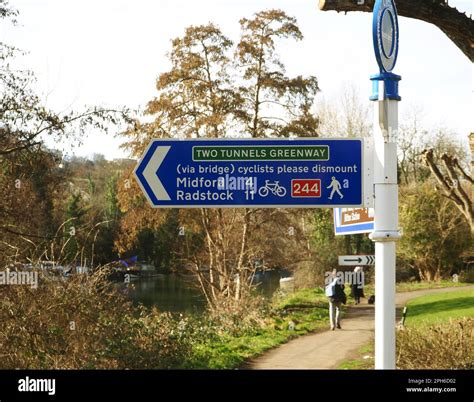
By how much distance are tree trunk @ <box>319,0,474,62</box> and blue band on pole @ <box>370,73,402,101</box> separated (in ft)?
15.3

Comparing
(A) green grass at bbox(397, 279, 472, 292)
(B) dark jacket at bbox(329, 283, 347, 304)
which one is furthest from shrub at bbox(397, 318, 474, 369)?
(A) green grass at bbox(397, 279, 472, 292)

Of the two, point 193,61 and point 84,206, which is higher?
point 193,61

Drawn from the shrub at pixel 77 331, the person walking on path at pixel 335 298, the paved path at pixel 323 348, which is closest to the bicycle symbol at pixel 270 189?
the shrub at pixel 77 331

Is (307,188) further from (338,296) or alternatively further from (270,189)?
(338,296)

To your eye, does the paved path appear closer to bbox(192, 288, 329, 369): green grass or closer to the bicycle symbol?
bbox(192, 288, 329, 369): green grass

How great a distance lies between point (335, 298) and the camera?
528 inches

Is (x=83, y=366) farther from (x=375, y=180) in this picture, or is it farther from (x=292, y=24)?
(x=292, y=24)

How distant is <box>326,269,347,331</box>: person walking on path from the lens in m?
13.4

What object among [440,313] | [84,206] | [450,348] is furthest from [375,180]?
[440,313]

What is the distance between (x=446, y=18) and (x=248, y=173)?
5811 millimetres

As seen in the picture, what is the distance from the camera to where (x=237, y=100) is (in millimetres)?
17016

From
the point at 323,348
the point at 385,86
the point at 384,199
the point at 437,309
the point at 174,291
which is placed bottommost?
the point at 323,348

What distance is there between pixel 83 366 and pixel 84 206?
590 centimetres

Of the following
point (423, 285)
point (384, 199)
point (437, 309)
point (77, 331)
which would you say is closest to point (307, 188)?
point (384, 199)
